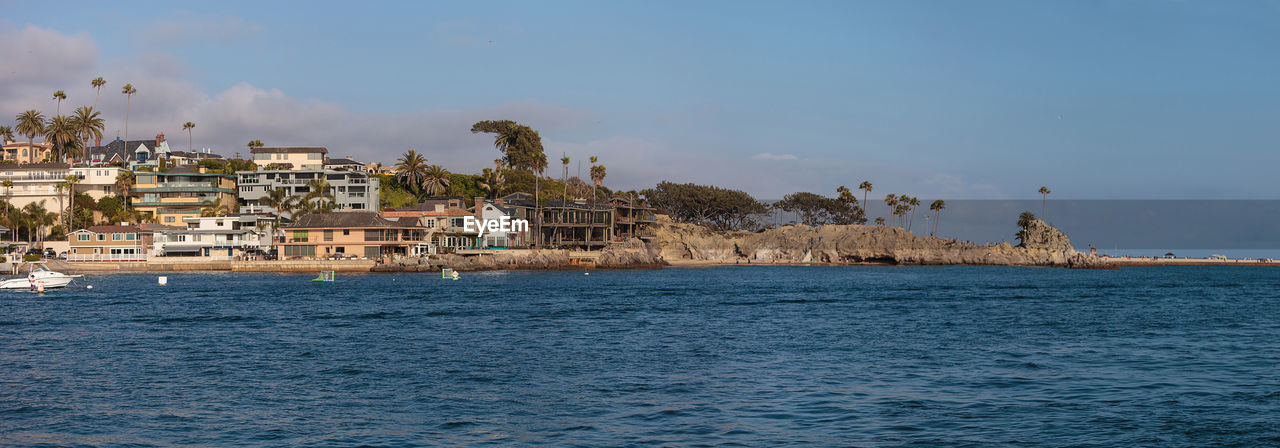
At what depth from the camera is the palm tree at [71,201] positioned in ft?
366

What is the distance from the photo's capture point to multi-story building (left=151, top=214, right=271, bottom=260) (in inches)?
4154

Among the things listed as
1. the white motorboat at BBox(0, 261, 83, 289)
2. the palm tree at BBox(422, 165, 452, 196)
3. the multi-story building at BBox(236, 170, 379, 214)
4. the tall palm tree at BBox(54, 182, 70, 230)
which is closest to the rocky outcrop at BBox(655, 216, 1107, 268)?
the palm tree at BBox(422, 165, 452, 196)

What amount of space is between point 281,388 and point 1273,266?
193205 mm

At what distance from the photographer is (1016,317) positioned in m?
47.4

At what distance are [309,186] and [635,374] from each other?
4094 inches

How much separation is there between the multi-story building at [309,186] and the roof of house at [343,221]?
1783 cm

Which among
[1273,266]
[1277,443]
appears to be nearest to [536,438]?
[1277,443]

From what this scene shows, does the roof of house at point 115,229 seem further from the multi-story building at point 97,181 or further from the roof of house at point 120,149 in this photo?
the roof of house at point 120,149

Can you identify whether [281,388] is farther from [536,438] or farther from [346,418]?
[536,438]

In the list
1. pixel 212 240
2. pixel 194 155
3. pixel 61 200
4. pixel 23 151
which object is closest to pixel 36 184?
pixel 61 200

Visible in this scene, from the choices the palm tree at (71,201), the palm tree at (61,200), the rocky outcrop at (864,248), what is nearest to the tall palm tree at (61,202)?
the palm tree at (61,200)

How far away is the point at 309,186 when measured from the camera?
121m

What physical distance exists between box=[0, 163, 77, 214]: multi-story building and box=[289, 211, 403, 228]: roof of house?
133ft

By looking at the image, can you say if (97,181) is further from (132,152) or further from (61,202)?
(132,152)
